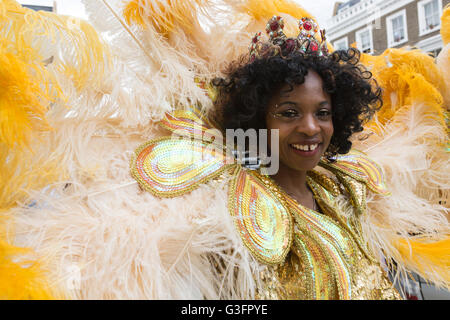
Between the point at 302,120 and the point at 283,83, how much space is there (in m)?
0.18

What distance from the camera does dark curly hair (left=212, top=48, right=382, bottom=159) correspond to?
1525 millimetres

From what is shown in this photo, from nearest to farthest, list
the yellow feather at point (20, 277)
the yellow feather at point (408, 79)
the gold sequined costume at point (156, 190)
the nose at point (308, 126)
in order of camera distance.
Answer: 1. the yellow feather at point (20, 277)
2. the gold sequined costume at point (156, 190)
3. the nose at point (308, 126)
4. the yellow feather at point (408, 79)

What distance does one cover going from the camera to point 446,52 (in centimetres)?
202

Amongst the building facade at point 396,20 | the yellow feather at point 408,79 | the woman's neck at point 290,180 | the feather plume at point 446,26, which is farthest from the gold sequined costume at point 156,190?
the building facade at point 396,20

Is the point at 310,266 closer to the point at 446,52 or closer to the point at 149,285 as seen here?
the point at 149,285

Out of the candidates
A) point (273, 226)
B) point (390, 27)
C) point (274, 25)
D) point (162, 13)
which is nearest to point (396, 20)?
point (390, 27)

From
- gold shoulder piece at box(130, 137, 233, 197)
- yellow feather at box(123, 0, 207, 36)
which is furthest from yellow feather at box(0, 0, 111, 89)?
gold shoulder piece at box(130, 137, 233, 197)

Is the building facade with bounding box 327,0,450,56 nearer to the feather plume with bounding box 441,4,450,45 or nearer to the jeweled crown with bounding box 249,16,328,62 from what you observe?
the feather plume with bounding box 441,4,450,45

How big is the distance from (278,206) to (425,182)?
110 cm

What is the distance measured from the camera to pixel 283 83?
152 centimetres

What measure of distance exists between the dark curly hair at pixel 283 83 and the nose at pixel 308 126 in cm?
16

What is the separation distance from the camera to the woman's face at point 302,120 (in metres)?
1.50

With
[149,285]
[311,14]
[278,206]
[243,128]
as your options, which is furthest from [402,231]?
[149,285]

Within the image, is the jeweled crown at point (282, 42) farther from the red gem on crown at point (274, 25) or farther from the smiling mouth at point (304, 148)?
the smiling mouth at point (304, 148)
